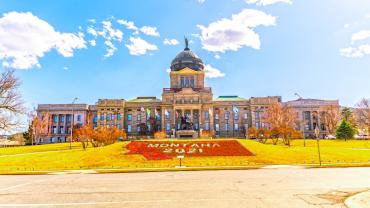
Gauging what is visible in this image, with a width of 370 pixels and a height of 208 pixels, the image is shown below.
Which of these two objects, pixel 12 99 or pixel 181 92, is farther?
pixel 181 92

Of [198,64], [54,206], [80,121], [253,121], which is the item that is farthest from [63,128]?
[54,206]

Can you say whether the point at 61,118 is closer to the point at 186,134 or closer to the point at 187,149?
the point at 186,134

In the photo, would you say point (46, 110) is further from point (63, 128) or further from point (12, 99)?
point (12, 99)

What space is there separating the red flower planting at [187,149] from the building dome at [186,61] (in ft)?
199

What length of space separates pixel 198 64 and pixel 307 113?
45.3 m

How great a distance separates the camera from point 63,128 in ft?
328

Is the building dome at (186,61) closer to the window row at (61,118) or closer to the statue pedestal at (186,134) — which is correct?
the window row at (61,118)

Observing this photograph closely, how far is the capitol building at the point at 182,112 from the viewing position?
302 feet

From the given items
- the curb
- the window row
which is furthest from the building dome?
the curb

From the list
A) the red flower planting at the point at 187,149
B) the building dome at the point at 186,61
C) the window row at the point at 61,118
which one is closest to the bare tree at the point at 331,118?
the building dome at the point at 186,61

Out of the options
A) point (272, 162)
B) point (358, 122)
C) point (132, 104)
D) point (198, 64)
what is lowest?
point (272, 162)

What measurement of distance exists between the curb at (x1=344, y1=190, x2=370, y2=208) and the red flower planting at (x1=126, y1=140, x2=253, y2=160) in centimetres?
2647

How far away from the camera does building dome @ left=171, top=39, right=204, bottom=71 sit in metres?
103

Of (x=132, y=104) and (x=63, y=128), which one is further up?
(x=132, y=104)
